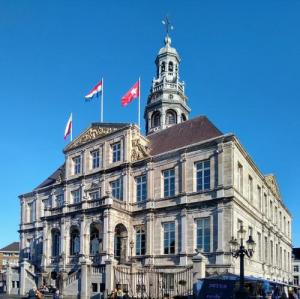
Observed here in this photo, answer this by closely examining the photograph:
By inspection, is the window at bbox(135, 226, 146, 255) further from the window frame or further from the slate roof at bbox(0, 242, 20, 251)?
the slate roof at bbox(0, 242, 20, 251)

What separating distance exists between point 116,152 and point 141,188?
4.37 m

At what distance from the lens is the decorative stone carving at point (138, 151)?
128ft

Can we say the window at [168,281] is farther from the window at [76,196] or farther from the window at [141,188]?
the window at [76,196]

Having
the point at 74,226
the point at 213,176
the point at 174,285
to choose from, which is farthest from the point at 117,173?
the point at 174,285

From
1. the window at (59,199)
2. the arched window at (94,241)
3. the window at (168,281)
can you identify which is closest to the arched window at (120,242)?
the arched window at (94,241)

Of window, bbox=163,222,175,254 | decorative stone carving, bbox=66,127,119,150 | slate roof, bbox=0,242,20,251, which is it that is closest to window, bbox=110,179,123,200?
decorative stone carving, bbox=66,127,119,150

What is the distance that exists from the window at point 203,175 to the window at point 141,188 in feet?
17.0

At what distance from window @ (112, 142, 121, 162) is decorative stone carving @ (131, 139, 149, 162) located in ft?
4.68

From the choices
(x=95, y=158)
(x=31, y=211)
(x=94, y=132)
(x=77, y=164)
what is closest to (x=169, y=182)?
(x=95, y=158)

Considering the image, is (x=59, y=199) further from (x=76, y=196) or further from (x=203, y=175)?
(x=203, y=175)

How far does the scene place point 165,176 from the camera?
122ft

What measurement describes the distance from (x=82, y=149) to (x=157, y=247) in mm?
12699

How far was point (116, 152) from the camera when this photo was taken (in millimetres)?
40750

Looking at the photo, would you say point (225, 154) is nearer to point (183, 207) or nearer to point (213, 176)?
point (213, 176)
